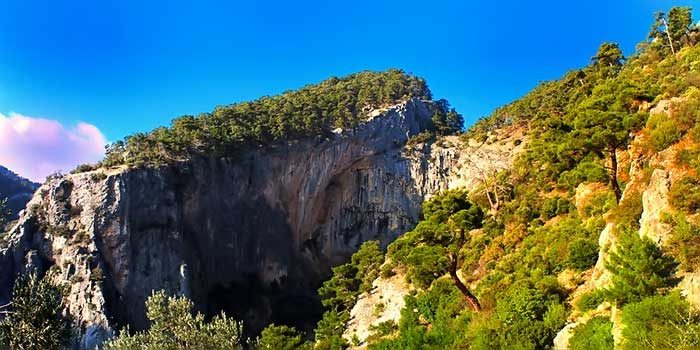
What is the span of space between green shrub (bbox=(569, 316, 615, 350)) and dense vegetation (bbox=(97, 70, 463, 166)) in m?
56.8

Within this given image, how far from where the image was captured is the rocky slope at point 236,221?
60.8 meters

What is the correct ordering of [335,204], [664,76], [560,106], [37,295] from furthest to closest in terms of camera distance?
[335,204], [560,106], [664,76], [37,295]

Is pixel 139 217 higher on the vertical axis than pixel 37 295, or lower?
higher

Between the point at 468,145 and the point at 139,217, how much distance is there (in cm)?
4613

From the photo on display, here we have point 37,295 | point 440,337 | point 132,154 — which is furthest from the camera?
point 132,154

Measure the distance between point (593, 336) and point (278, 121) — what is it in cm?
6257

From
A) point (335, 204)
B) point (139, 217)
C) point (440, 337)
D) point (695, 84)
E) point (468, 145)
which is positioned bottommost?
point (440, 337)

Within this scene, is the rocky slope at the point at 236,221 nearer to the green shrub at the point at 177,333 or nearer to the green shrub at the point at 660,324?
the green shrub at the point at 177,333

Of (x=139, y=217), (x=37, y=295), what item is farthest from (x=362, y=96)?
(x=37, y=295)

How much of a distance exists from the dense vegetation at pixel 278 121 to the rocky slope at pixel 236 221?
78.4 inches

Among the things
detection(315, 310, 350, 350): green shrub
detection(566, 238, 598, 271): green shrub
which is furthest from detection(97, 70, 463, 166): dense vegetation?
detection(566, 238, 598, 271): green shrub

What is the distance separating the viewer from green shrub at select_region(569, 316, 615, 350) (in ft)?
60.8

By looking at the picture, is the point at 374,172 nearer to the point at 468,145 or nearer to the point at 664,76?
the point at 468,145

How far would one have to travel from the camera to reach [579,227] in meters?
32.7
